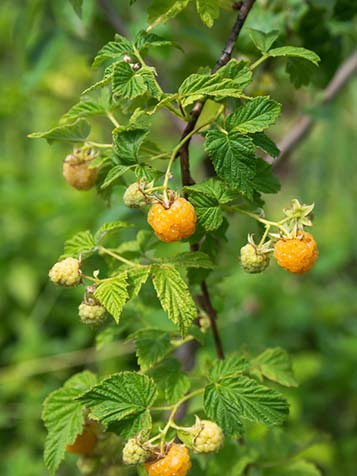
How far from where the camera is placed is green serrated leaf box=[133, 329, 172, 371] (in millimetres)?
924

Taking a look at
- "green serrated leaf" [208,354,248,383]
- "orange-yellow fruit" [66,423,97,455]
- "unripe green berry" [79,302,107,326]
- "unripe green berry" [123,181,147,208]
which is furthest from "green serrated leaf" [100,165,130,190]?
"orange-yellow fruit" [66,423,97,455]

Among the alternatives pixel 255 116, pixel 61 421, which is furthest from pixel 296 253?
pixel 61 421

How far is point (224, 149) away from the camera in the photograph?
2.55 ft

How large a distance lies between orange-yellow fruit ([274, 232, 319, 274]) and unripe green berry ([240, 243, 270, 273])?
0.02 meters

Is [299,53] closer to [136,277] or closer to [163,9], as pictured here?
[163,9]

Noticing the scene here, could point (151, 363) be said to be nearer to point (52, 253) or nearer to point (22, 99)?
point (52, 253)

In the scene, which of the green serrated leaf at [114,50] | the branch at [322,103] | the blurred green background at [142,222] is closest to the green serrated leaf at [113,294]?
the green serrated leaf at [114,50]

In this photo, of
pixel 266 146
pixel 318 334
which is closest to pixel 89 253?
pixel 266 146

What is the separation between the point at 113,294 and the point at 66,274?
0.07 meters

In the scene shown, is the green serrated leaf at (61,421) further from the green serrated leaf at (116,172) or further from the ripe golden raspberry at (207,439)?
the green serrated leaf at (116,172)

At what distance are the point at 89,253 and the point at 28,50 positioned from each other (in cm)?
103

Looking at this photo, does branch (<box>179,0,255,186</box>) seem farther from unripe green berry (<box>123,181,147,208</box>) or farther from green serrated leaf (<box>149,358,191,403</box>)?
green serrated leaf (<box>149,358,191,403</box>)

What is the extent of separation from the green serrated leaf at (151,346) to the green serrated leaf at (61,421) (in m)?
0.09

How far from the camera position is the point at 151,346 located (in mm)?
944
